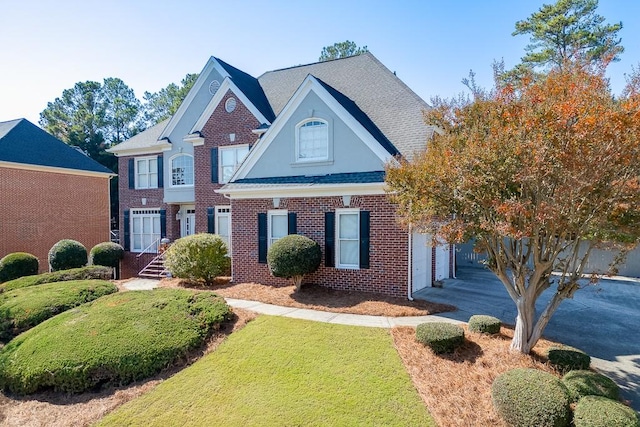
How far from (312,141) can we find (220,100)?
668cm

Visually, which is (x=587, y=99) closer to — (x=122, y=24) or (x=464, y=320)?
(x=464, y=320)

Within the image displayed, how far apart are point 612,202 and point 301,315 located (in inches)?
268

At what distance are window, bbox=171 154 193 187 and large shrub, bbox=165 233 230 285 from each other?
20.1 feet

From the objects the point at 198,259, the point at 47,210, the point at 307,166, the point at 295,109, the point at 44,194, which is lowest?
the point at 198,259

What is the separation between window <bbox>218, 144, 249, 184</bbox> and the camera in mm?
16531

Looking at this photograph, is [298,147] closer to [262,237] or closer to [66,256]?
[262,237]

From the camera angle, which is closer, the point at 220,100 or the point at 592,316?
the point at 592,316

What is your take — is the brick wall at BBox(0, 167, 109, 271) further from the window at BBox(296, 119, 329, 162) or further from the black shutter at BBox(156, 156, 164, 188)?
the window at BBox(296, 119, 329, 162)

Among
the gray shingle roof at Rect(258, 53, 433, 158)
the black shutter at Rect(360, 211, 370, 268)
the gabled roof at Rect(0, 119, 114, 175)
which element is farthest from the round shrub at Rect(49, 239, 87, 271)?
the black shutter at Rect(360, 211, 370, 268)

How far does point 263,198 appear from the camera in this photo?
12836 millimetres

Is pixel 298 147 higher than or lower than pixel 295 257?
higher

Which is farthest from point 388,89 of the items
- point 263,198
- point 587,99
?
point 587,99

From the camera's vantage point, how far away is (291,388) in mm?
5977

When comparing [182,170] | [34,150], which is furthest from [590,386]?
[34,150]
